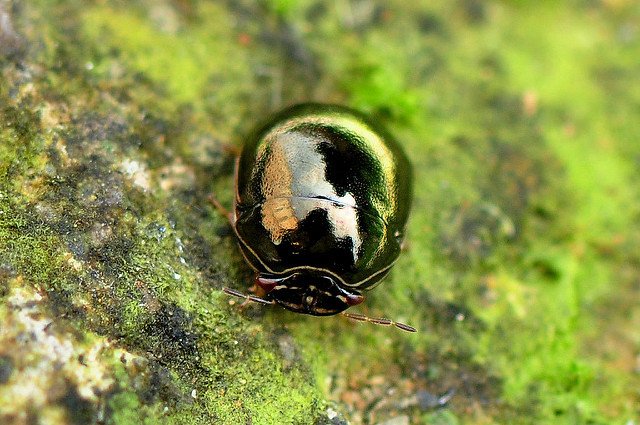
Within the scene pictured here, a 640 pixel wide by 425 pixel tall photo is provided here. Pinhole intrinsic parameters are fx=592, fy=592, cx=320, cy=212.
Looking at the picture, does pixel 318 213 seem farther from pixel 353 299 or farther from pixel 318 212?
pixel 353 299

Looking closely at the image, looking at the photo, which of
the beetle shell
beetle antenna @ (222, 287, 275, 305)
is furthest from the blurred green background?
the beetle shell

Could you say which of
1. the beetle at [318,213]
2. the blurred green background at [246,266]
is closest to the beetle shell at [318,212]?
the beetle at [318,213]

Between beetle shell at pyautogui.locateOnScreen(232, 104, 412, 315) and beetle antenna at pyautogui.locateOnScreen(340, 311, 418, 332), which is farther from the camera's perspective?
beetle antenna at pyautogui.locateOnScreen(340, 311, 418, 332)

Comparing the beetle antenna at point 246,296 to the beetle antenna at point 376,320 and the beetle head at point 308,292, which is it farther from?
the beetle antenna at point 376,320

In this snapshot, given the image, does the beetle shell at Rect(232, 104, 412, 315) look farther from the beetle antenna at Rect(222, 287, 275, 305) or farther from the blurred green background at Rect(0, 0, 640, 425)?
the blurred green background at Rect(0, 0, 640, 425)

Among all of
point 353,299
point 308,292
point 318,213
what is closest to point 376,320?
point 353,299

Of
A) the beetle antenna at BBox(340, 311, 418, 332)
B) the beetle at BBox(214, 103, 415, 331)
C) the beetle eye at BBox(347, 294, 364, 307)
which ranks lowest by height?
the beetle antenna at BBox(340, 311, 418, 332)

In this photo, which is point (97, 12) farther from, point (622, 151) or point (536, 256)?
point (622, 151)
